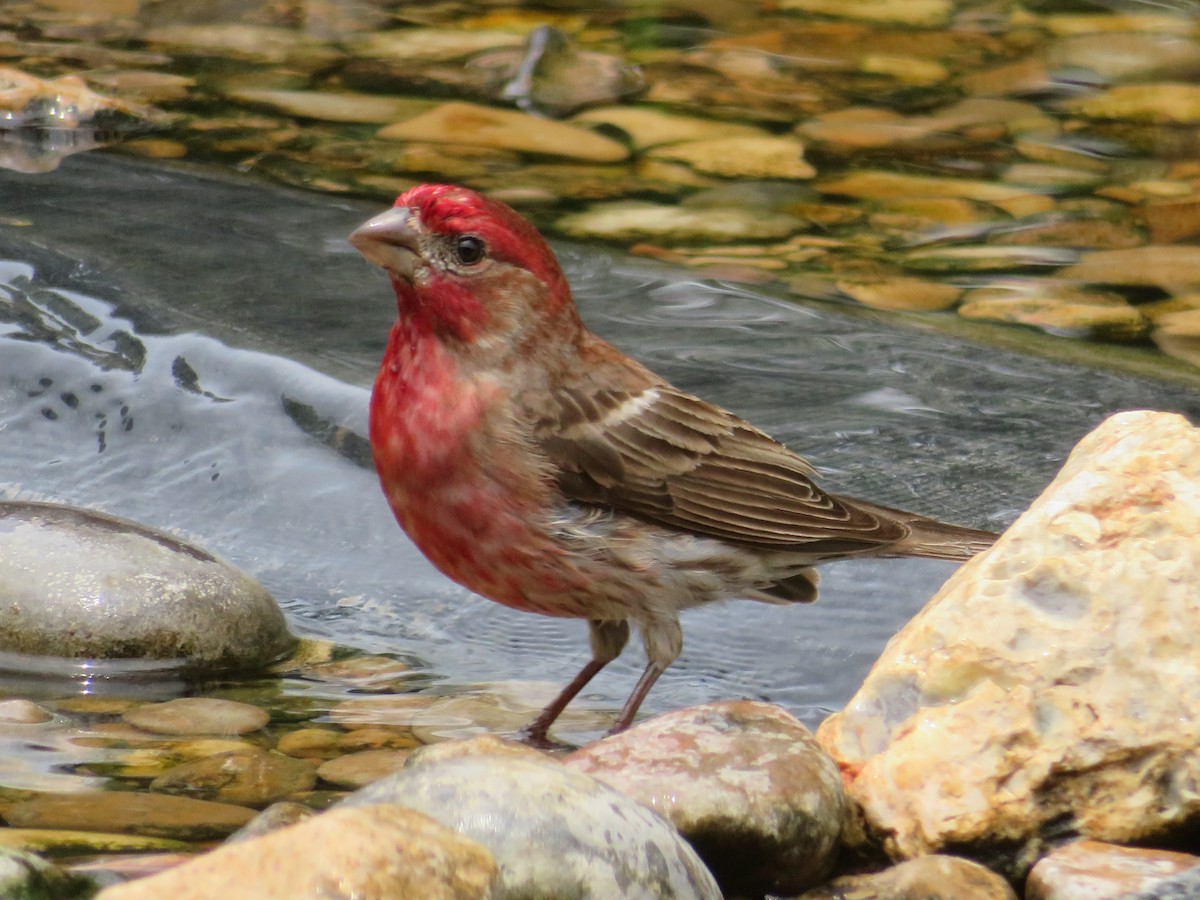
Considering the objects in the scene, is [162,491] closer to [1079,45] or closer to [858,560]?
[858,560]

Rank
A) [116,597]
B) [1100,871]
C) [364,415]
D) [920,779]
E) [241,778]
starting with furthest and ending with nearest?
1. [364,415]
2. [116,597]
3. [241,778]
4. [920,779]
5. [1100,871]

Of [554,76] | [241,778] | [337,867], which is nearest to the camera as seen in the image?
[337,867]

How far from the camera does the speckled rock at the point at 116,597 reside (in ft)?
16.4

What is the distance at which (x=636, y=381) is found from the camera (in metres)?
5.20

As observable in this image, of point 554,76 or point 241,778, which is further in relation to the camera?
point 554,76

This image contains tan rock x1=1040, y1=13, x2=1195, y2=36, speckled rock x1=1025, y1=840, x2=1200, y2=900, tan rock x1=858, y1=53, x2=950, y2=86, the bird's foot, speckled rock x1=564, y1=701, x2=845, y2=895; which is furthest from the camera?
tan rock x1=1040, y1=13, x2=1195, y2=36

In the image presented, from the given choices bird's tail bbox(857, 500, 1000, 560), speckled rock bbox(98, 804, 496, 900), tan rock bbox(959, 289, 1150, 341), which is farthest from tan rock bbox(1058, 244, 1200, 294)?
speckled rock bbox(98, 804, 496, 900)

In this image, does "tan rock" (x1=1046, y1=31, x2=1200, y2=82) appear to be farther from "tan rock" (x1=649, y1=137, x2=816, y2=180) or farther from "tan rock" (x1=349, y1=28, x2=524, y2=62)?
"tan rock" (x1=349, y1=28, x2=524, y2=62)

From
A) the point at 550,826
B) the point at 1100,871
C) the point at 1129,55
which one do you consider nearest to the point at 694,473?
the point at 1100,871

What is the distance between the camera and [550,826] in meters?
3.14

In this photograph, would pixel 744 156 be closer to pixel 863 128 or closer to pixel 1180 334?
pixel 863 128

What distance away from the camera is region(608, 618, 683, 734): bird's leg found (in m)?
4.89

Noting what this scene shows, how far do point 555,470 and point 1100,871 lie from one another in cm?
181

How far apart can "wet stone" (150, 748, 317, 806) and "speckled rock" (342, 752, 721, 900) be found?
100cm
